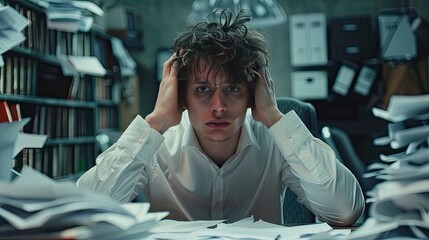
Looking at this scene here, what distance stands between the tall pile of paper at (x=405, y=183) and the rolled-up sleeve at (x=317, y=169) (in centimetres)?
55

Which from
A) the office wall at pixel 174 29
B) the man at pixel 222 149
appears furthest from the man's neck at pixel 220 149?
the office wall at pixel 174 29

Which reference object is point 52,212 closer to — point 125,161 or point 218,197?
point 125,161

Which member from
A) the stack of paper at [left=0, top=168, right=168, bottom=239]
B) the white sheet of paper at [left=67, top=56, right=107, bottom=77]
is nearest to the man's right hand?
the stack of paper at [left=0, top=168, right=168, bottom=239]

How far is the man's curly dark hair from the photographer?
140 centimetres

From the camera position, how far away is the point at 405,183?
2.05ft

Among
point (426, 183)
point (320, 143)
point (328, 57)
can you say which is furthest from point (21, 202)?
point (328, 57)

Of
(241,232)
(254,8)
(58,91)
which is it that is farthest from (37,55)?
(241,232)

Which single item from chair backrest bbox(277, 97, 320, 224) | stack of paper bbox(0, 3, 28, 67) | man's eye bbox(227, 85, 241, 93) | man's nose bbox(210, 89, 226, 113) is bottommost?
chair backrest bbox(277, 97, 320, 224)

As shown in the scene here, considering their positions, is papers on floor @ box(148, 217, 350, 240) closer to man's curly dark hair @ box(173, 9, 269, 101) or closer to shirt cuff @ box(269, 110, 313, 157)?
shirt cuff @ box(269, 110, 313, 157)

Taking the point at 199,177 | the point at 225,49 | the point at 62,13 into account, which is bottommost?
the point at 199,177

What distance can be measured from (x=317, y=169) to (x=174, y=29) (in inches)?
160

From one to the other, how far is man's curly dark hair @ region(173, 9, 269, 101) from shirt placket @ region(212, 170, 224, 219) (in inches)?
11.3

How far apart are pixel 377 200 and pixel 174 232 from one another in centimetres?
43

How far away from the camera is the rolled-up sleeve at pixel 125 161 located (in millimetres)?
1283
